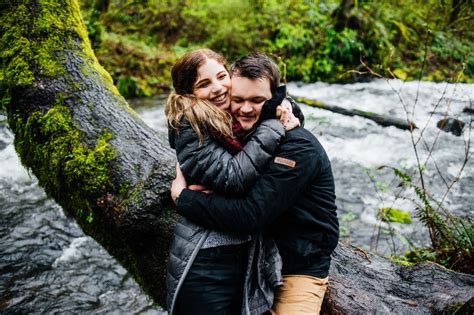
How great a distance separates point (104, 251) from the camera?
5789 millimetres

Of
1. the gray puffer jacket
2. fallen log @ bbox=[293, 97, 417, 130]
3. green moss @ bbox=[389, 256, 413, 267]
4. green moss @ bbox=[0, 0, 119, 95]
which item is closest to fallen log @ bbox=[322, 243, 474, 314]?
green moss @ bbox=[389, 256, 413, 267]

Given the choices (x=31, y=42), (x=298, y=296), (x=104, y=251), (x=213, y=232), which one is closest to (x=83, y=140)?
(x=31, y=42)

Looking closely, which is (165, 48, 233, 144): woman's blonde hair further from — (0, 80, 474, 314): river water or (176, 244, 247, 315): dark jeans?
(0, 80, 474, 314): river water

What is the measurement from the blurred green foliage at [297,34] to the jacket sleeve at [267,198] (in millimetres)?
9843

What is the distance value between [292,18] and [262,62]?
12.4 m

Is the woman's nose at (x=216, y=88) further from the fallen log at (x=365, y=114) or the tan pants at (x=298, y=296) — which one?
the fallen log at (x=365, y=114)

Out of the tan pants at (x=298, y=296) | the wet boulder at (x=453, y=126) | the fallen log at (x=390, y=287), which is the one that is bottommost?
the wet boulder at (x=453, y=126)

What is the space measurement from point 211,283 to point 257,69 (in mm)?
1308

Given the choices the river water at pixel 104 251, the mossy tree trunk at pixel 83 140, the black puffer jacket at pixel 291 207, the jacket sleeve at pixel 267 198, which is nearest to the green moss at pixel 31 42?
the mossy tree trunk at pixel 83 140

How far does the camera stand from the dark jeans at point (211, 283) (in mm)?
2330

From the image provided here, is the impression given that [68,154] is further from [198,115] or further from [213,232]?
[213,232]

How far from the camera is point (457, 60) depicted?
45.8 feet

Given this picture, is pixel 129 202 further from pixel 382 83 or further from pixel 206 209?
pixel 382 83

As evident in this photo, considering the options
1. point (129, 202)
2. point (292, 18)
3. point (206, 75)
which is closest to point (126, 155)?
point (129, 202)
